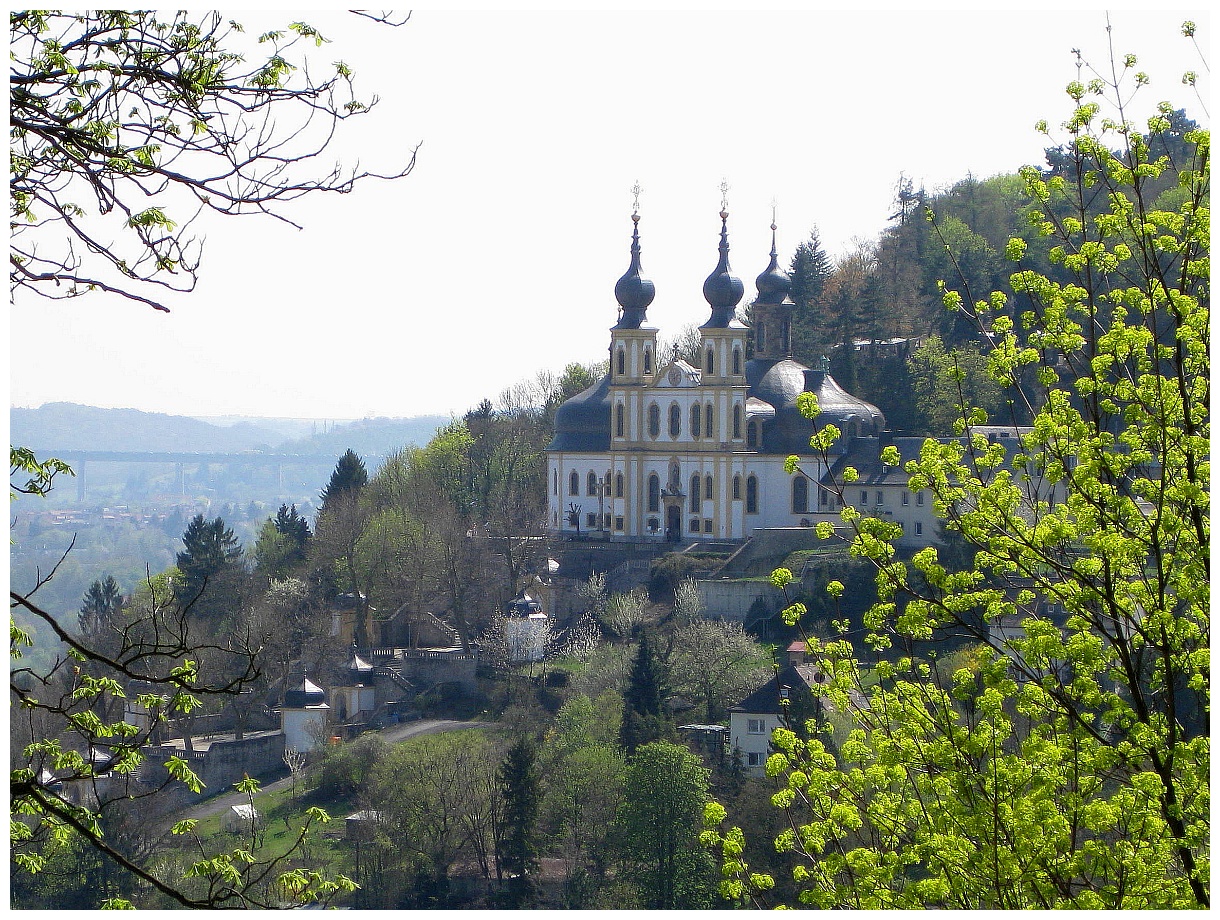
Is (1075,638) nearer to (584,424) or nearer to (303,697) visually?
(303,697)

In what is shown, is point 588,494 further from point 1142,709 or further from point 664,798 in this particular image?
point 1142,709

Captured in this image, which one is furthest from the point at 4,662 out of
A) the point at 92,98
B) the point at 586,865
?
the point at 586,865

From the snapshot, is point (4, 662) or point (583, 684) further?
point (583, 684)

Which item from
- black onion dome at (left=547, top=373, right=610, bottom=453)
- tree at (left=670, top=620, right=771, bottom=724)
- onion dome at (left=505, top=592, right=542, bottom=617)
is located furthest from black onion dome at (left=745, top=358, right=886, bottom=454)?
tree at (left=670, top=620, right=771, bottom=724)

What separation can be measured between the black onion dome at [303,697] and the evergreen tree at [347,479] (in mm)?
18369

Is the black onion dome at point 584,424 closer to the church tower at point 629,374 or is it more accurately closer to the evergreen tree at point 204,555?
the church tower at point 629,374

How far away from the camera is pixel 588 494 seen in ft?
205

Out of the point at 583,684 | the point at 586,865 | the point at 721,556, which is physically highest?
the point at 721,556

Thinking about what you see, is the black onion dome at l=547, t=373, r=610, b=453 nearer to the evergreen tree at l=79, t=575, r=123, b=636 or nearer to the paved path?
the paved path

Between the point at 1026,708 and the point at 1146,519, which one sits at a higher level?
the point at 1146,519

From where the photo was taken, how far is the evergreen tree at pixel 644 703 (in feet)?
139

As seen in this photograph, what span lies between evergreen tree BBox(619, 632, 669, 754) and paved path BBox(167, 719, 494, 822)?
6.67 meters

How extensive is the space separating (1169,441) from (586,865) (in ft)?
106

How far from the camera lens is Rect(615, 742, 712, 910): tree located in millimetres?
36250
